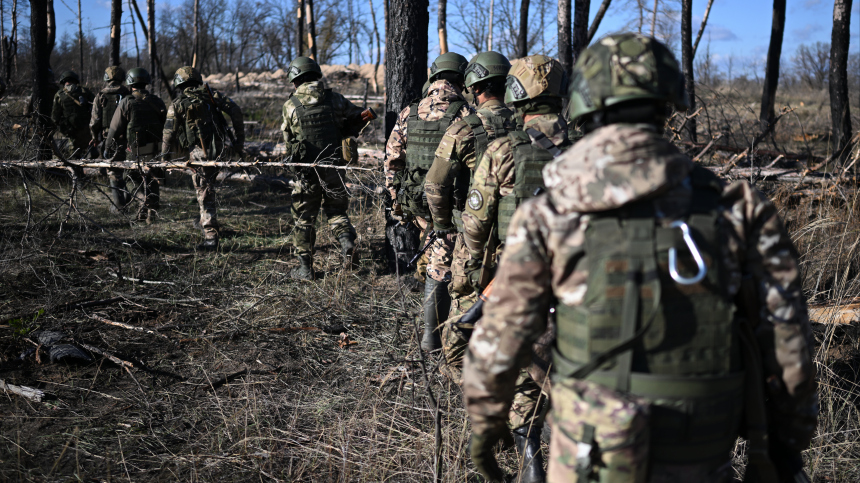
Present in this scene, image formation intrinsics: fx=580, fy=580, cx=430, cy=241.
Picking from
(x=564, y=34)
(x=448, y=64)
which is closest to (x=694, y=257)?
(x=448, y=64)

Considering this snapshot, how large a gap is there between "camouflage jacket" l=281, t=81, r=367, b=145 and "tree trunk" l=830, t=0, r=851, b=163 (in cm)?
711

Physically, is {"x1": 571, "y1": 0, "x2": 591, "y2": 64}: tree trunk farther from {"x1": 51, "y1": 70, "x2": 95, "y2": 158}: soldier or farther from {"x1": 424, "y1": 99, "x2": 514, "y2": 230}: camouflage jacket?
{"x1": 51, "y1": 70, "x2": 95, "y2": 158}: soldier

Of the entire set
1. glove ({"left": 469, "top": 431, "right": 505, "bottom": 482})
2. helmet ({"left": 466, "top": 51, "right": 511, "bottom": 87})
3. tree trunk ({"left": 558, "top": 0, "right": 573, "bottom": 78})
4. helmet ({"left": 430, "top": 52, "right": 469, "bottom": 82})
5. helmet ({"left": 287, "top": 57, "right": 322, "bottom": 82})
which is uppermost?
tree trunk ({"left": 558, "top": 0, "right": 573, "bottom": 78})

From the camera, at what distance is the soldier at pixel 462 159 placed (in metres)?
3.51

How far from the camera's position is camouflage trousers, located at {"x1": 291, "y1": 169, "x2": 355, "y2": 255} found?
6.05 m

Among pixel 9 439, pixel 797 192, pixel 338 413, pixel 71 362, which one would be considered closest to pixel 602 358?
pixel 338 413

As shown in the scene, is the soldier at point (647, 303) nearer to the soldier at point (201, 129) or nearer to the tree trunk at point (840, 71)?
the soldier at point (201, 129)

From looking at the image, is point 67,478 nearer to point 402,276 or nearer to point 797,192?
point 402,276

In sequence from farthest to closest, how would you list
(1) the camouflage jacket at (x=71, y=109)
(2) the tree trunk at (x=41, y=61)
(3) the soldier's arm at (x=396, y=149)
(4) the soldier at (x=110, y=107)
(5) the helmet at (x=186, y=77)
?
(1) the camouflage jacket at (x=71, y=109)
(2) the tree trunk at (x=41, y=61)
(4) the soldier at (x=110, y=107)
(5) the helmet at (x=186, y=77)
(3) the soldier's arm at (x=396, y=149)

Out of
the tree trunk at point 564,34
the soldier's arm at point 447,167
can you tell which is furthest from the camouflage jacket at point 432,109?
the tree trunk at point 564,34

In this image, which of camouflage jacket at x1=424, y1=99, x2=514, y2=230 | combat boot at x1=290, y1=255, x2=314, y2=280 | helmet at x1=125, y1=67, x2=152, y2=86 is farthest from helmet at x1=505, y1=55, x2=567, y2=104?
helmet at x1=125, y1=67, x2=152, y2=86

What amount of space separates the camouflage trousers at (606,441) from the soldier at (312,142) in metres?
4.67

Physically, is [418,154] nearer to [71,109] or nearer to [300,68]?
[300,68]

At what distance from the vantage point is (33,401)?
350cm
